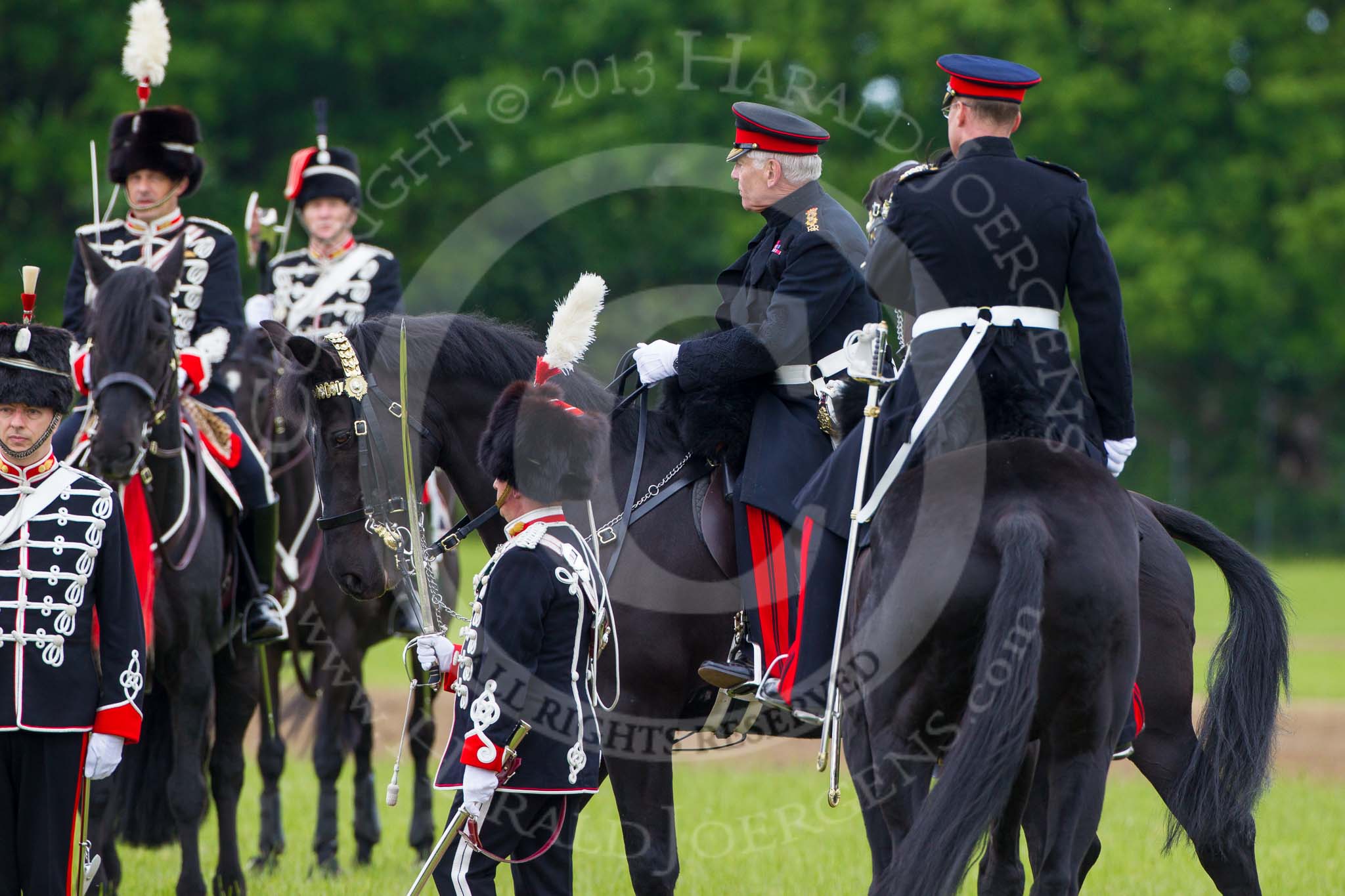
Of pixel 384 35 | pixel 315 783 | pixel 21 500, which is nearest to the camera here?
pixel 21 500

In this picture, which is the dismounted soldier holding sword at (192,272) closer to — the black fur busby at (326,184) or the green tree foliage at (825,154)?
the black fur busby at (326,184)

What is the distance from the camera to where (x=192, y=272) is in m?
6.91

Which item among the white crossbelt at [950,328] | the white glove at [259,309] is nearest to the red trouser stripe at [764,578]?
the white crossbelt at [950,328]

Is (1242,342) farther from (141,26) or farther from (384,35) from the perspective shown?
(141,26)

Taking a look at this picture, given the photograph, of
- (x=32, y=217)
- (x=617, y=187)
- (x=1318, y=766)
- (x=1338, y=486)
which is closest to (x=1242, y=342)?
(x=1338, y=486)

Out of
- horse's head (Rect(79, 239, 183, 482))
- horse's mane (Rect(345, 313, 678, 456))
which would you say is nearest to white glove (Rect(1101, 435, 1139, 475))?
horse's mane (Rect(345, 313, 678, 456))

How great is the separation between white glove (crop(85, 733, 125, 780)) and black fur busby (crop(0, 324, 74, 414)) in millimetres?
958

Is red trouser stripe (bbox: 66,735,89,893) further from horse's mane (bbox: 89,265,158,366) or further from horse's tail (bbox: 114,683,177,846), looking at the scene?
horse's tail (bbox: 114,683,177,846)

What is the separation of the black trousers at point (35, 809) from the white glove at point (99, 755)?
0.06 meters

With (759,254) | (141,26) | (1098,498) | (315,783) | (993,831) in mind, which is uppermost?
(141,26)

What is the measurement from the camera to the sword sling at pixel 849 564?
4.35m

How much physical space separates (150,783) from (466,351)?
2.79 meters

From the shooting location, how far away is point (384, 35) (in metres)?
27.8

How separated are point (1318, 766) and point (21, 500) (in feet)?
27.6
